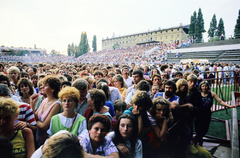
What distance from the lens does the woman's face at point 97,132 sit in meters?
1.75

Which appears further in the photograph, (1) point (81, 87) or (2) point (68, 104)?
(1) point (81, 87)

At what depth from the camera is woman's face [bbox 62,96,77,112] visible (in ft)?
7.11

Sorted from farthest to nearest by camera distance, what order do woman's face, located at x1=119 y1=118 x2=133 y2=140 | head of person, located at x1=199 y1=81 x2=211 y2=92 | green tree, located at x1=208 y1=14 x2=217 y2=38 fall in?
1. green tree, located at x1=208 y1=14 x2=217 y2=38
2. head of person, located at x1=199 y1=81 x2=211 y2=92
3. woman's face, located at x1=119 y1=118 x2=133 y2=140

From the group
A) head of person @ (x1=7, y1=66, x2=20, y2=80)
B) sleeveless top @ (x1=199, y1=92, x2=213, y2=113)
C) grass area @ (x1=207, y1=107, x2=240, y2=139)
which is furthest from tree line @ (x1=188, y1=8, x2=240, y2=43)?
head of person @ (x1=7, y1=66, x2=20, y2=80)

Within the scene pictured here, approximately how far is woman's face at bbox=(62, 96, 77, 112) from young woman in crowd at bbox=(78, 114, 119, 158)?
1.76ft

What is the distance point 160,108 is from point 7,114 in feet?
7.27

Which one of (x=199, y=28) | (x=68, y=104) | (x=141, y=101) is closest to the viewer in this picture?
(x=68, y=104)

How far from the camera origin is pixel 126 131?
1.98m

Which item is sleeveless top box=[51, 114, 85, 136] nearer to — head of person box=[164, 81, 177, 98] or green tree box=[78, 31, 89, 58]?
head of person box=[164, 81, 177, 98]

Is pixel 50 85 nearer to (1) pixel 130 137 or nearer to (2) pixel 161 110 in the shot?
(1) pixel 130 137

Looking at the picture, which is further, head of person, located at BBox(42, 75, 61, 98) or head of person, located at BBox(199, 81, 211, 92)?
head of person, located at BBox(199, 81, 211, 92)

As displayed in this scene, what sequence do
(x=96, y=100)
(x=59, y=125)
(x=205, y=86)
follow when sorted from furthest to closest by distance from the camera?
(x=205, y=86), (x=96, y=100), (x=59, y=125)

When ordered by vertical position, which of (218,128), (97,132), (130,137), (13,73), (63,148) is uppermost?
(13,73)

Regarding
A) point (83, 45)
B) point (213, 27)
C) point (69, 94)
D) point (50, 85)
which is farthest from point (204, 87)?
point (83, 45)
